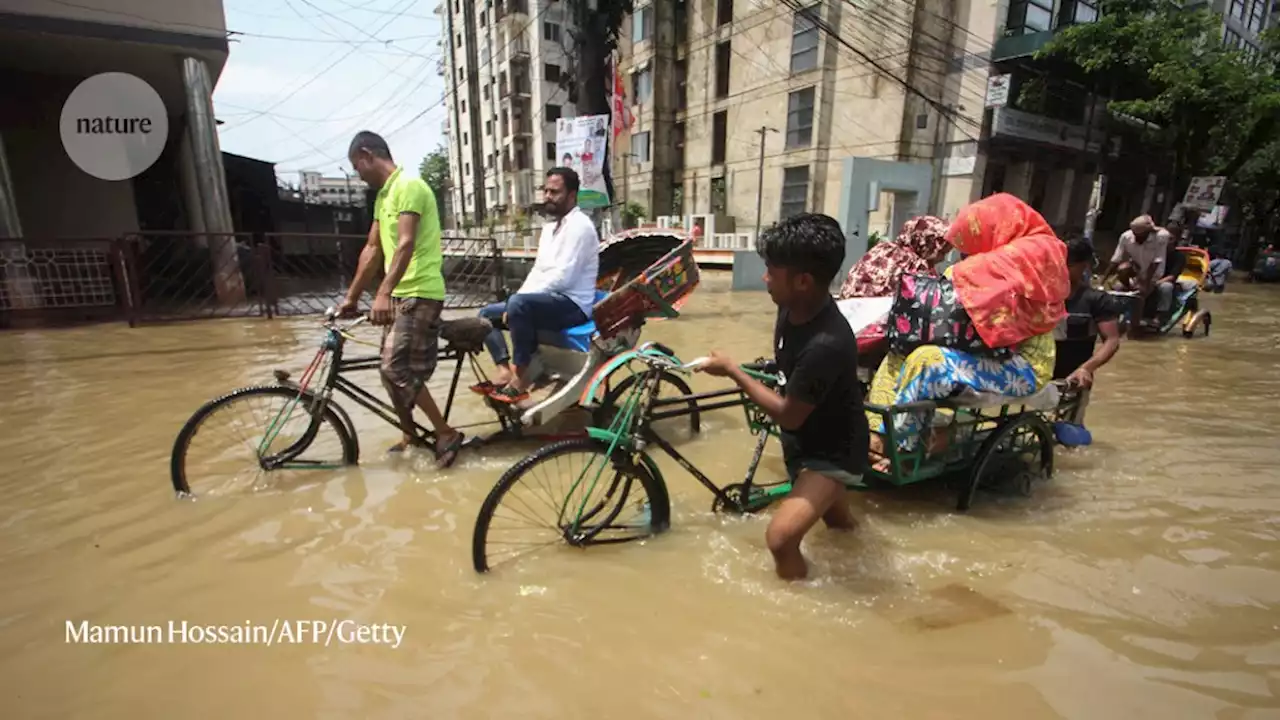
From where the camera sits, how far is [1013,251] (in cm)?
295

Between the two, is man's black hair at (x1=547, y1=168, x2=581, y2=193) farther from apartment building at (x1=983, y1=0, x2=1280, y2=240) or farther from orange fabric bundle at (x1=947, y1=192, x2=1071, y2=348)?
apartment building at (x1=983, y1=0, x2=1280, y2=240)

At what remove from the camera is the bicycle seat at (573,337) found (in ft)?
13.1

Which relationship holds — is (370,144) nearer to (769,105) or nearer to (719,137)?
(769,105)

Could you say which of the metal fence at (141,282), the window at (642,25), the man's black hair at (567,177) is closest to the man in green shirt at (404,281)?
the man's black hair at (567,177)

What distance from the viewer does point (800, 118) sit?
2181 centimetres

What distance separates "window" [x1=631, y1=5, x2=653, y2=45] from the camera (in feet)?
90.5

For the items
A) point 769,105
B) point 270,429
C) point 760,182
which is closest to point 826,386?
point 270,429

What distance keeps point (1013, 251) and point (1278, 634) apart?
6.14ft

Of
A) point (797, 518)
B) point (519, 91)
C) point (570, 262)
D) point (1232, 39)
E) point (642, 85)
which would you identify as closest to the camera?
point (797, 518)

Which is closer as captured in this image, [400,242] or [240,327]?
[400,242]

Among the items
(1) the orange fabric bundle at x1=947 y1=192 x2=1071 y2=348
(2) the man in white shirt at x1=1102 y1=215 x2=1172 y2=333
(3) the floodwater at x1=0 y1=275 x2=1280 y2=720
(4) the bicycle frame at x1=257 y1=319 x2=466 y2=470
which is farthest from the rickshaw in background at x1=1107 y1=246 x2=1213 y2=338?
(4) the bicycle frame at x1=257 y1=319 x2=466 y2=470

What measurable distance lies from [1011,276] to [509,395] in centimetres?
300

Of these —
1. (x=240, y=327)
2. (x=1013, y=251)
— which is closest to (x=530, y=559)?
(x=1013, y=251)

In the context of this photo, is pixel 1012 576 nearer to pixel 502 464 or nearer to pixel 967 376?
pixel 967 376
